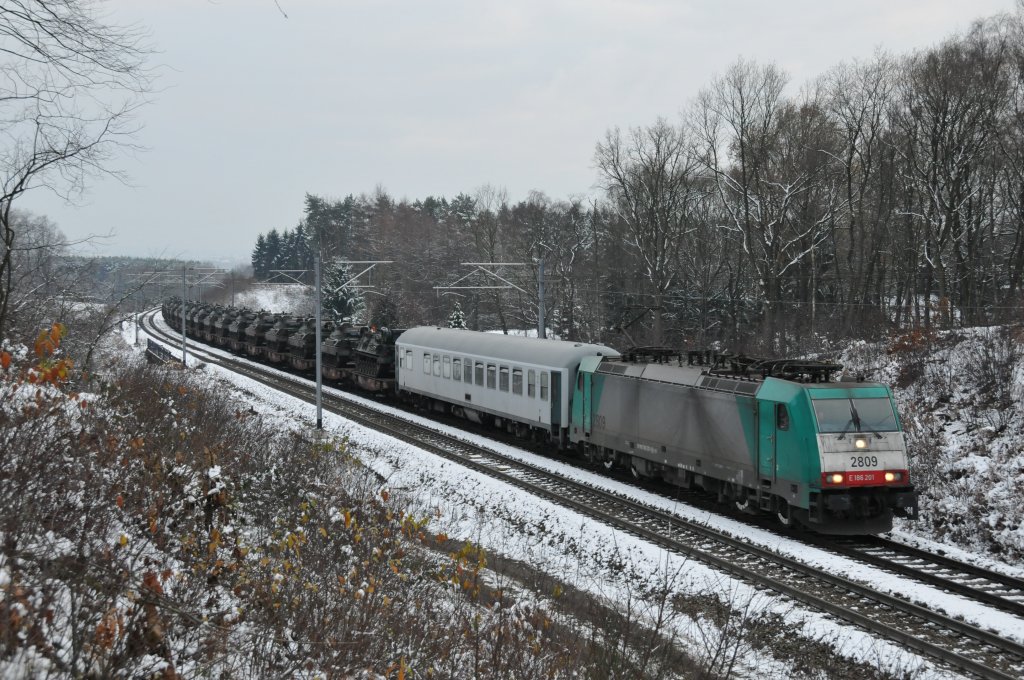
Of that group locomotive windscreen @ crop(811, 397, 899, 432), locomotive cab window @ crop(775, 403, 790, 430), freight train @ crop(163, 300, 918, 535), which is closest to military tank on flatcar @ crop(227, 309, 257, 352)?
freight train @ crop(163, 300, 918, 535)

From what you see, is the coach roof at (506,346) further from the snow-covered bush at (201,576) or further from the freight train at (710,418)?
the snow-covered bush at (201,576)

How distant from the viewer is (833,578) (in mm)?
12406

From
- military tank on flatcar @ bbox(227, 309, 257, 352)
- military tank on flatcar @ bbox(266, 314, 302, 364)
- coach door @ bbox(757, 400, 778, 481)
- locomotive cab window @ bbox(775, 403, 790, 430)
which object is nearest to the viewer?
locomotive cab window @ bbox(775, 403, 790, 430)

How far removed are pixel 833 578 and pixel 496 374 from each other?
50.0ft

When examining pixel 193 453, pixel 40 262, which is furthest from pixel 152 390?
pixel 193 453

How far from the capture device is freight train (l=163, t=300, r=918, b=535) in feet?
47.2

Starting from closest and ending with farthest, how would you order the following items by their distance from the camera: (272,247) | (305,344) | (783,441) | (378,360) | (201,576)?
(201,576), (783,441), (378,360), (305,344), (272,247)

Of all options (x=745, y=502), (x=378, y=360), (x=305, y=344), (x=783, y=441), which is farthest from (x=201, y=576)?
(x=305, y=344)

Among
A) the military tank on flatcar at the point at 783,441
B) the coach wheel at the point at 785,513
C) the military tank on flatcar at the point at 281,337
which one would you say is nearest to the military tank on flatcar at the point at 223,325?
the military tank on flatcar at the point at 281,337

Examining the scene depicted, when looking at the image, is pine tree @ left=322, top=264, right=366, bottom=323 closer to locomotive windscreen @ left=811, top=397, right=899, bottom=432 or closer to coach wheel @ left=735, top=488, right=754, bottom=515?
coach wheel @ left=735, top=488, right=754, bottom=515

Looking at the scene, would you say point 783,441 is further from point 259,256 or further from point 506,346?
point 259,256

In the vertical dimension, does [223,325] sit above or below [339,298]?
below

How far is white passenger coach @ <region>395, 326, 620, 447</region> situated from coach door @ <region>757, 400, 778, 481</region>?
23.3ft

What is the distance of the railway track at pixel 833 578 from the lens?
9.93 m
